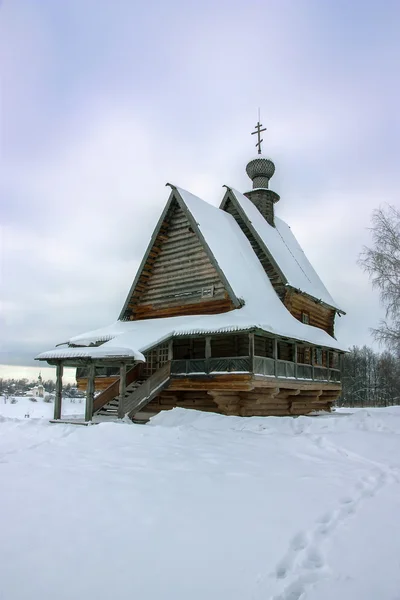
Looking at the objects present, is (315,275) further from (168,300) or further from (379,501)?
(379,501)

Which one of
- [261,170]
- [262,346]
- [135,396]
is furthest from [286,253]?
[135,396]

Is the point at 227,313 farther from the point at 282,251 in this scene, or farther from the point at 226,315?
the point at 282,251

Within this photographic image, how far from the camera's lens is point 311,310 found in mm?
23031

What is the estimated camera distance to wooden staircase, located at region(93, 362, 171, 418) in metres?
15.7

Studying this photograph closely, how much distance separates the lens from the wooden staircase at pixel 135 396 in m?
15.7

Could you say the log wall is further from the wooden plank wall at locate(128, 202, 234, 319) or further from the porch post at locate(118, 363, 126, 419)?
the wooden plank wall at locate(128, 202, 234, 319)

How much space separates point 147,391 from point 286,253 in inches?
437

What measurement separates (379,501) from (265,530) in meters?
2.17

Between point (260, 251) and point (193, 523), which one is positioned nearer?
point (193, 523)

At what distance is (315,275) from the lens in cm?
2602

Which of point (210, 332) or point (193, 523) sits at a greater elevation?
point (210, 332)

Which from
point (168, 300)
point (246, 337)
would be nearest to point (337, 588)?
point (246, 337)

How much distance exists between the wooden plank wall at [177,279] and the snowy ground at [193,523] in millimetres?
9448

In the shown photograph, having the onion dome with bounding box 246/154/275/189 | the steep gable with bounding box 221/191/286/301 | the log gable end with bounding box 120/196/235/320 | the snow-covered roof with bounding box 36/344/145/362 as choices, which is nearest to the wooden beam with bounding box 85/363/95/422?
the snow-covered roof with bounding box 36/344/145/362
